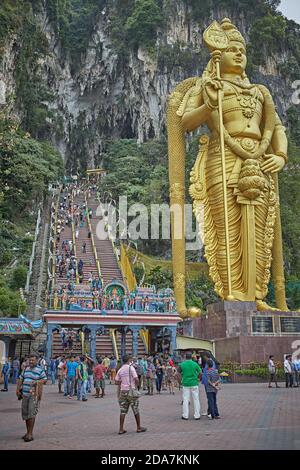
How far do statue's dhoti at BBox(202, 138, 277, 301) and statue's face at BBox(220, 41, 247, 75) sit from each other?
7.51 ft

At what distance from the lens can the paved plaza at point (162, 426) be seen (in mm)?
4836

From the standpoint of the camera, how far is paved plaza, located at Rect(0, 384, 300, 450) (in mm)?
4836

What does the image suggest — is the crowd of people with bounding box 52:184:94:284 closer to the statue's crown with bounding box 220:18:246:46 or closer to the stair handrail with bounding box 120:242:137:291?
the stair handrail with bounding box 120:242:137:291

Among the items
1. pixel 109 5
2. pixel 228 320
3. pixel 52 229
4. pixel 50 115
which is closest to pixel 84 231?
pixel 52 229

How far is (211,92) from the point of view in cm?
1493

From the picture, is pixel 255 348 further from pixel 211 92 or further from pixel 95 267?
pixel 95 267

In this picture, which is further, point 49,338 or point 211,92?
point 211,92

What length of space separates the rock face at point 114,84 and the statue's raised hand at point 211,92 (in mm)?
26715

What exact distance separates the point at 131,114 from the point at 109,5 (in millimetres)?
12146

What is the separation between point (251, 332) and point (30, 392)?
30.5 feet

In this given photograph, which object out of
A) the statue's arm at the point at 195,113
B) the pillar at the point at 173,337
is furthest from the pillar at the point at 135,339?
the statue's arm at the point at 195,113

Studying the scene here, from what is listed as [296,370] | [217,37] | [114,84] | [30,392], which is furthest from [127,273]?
[114,84]

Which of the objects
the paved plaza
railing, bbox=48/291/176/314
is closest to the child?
the paved plaza
